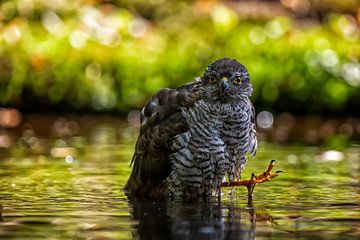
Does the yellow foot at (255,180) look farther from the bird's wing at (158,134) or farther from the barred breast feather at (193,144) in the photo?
→ the bird's wing at (158,134)

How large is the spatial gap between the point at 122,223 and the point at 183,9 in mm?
12080

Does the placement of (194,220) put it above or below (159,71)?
below

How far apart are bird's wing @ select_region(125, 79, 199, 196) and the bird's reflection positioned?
32 centimetres

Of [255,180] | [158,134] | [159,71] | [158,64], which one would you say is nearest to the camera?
[255,180]

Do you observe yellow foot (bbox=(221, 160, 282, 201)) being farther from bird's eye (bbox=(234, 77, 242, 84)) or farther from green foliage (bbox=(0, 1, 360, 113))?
green foliage (bbox=(0, 1, 360, 113))

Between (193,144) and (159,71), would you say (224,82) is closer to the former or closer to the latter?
(193,144)

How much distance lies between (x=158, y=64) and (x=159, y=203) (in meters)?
7.93

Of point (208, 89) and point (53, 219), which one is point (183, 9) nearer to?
point (208, 89)

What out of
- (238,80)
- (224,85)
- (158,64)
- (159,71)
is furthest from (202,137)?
(158,64)

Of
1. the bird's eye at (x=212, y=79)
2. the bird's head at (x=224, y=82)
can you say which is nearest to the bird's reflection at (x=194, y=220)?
the bird's head at (x=224, y=82)

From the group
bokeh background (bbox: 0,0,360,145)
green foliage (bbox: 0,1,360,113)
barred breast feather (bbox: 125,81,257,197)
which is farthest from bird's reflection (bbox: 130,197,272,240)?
green foliage (bbox: 0,1,360,113)

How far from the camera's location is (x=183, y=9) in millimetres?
17844

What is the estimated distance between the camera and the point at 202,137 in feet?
23.2

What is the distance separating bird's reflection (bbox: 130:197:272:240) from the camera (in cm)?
561
